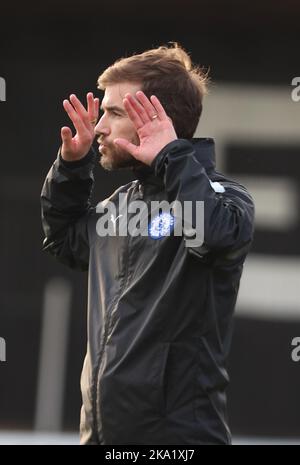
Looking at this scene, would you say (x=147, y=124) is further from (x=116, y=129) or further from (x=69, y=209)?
(x=69, y=209)

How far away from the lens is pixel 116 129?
9.57 ft

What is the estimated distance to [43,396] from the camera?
5.55m

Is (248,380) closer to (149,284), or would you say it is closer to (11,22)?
(11,22)

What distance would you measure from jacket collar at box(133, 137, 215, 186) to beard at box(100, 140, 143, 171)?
25 millimetres

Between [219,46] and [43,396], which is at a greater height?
[219,46]

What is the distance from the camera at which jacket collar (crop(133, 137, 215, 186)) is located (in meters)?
2.85

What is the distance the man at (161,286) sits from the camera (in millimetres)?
2619

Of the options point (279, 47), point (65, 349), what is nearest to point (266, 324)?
point (65, 349)

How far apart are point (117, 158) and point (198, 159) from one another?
0.26 m

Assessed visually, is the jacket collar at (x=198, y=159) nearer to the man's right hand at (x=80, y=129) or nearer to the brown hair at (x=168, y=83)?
the brown hair at (x=168, y=83)

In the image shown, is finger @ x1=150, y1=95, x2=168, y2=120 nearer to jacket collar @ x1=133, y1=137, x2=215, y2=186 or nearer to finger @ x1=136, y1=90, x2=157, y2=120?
finger @ x1=136, y1=90, x2=157, y2=120
